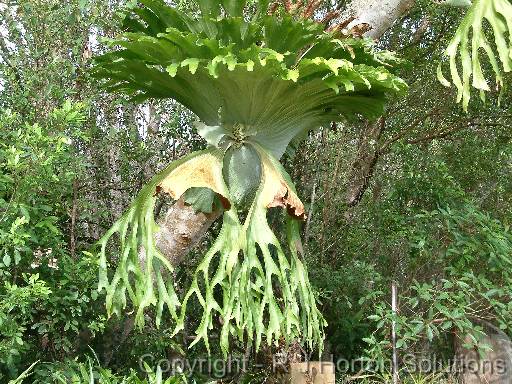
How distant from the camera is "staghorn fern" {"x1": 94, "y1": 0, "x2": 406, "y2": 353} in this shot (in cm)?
206

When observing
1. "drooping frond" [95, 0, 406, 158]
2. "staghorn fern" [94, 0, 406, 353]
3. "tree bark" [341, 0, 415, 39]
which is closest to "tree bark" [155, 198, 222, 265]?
"staghorn fern" [94, 0, 406, 353]

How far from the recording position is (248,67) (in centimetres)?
195

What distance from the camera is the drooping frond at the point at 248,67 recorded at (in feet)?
6.61

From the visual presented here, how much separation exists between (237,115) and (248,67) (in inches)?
13.4

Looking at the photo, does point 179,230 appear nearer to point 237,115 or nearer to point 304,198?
point 237,115

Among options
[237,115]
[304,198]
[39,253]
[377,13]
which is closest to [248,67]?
[237,115]

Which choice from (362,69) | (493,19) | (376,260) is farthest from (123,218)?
(376,260)

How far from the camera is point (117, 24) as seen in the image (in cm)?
277

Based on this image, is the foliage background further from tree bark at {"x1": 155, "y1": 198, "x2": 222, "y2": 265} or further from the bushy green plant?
tree bark at {"x1": 155, "y1": 198, "x2": 222, "y2": 265}

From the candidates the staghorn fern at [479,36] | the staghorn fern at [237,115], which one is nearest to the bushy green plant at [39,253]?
the staghorn fern at [237,115]

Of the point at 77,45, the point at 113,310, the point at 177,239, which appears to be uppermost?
the point at 77,45

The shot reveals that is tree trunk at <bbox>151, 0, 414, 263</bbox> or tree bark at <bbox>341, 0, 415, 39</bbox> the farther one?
tree bark at <bbox>341, 0, 415, 39</bbox>

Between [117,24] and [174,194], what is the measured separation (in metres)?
1.08

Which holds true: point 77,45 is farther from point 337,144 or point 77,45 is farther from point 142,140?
point 337,144
